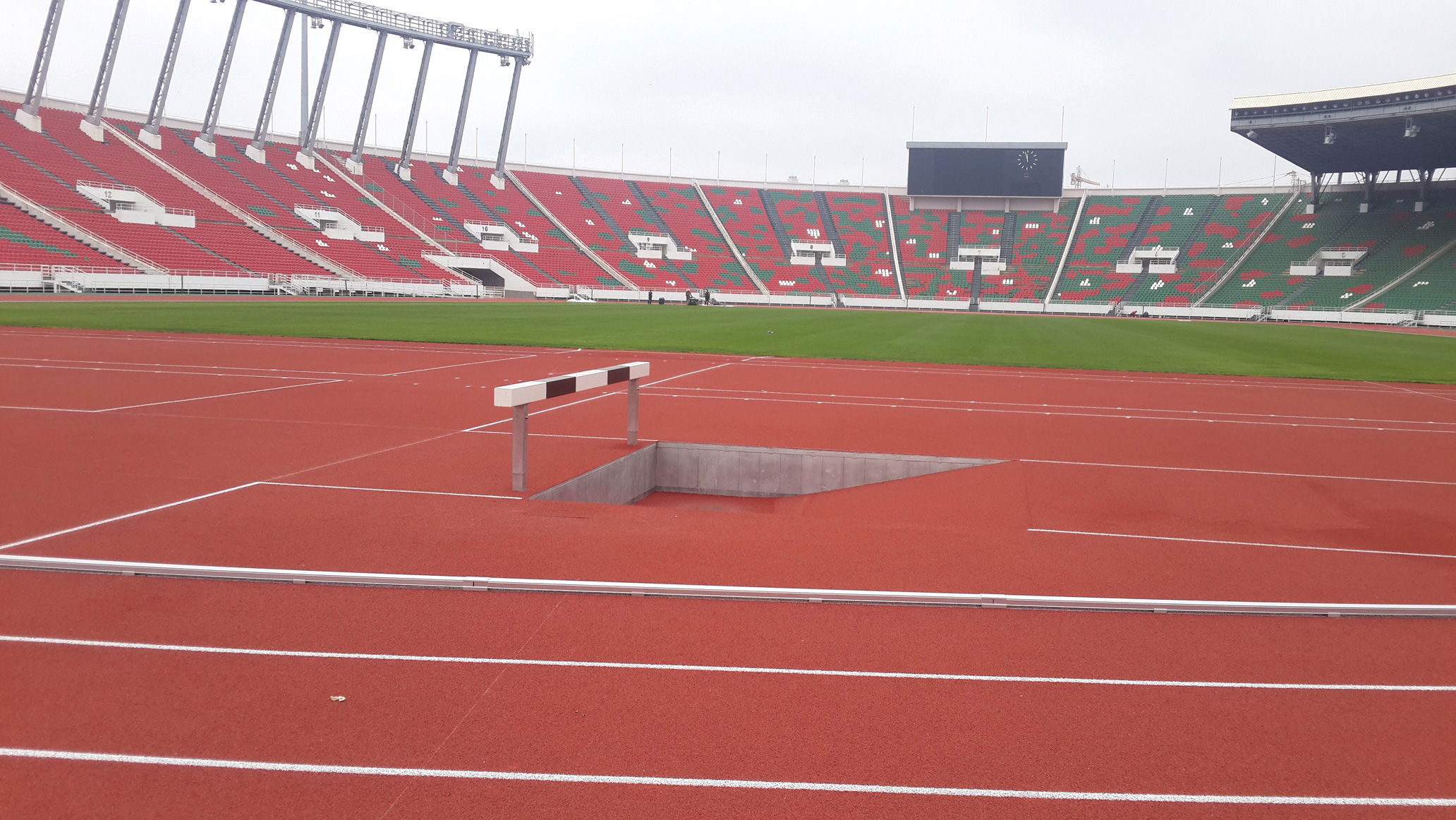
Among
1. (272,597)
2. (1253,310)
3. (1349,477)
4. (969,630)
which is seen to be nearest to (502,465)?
(272,597)

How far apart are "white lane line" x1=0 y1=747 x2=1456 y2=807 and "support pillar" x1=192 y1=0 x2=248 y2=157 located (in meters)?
69.5

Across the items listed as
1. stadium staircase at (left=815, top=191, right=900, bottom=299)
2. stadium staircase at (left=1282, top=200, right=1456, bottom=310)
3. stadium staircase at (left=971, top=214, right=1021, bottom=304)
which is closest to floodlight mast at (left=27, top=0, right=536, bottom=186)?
stadium staircase at (left=815, top=191, right=900, bottom=299)

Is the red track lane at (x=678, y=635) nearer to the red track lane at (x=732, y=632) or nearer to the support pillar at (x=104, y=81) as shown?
the red track lane at (x=732, y=632)

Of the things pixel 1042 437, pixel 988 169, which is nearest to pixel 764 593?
pixel 1042 437

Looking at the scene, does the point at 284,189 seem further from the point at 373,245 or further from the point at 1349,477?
the point at 1349,477

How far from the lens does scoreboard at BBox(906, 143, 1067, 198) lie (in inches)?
3302

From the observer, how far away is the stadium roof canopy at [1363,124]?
172 feet

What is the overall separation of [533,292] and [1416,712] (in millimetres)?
71043

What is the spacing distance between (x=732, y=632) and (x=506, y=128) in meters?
82.6

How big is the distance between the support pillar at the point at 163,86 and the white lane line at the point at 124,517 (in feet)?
210

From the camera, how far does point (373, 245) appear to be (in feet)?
218

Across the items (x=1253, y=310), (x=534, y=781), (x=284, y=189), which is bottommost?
(x=534, y=781)

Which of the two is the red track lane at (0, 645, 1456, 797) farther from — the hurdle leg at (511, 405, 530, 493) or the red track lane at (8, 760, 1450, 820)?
the hurdle leg at (511, 405, 530, 493)

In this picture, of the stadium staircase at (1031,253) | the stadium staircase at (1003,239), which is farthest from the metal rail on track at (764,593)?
the stadium staircase at (1003,239)
